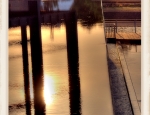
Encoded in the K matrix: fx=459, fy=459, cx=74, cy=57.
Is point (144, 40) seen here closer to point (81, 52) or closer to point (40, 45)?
point (81, 52)

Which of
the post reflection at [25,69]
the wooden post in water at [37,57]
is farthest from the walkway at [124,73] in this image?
the post reflection at [25,69]

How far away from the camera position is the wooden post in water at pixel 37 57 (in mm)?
5685

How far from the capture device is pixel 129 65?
9070mm

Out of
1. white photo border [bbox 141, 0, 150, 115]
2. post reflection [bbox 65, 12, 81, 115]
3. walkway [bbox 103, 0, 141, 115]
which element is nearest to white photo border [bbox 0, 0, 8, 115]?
white photo border [bbox 141, 0, 150, 115]

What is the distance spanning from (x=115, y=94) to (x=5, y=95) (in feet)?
12.9

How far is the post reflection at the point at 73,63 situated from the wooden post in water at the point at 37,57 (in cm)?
39

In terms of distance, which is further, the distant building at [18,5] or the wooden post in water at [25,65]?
the distant building at [18,5]

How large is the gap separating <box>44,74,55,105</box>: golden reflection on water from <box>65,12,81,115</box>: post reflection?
0.25 m

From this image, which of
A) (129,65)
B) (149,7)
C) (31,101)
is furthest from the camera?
(129,65)

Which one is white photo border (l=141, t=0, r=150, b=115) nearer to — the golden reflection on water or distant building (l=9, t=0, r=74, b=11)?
the golden reflection on water

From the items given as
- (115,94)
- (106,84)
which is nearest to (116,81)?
(115,94)

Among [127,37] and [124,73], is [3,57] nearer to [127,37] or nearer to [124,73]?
[124,73]

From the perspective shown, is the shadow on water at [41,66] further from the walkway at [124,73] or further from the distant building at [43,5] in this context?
the distant building at [43,5]

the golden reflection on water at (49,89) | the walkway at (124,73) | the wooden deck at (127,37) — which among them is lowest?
the walkway at (124,73)
